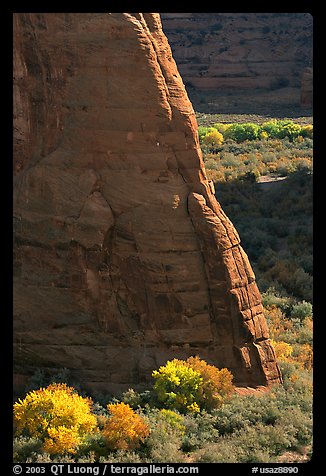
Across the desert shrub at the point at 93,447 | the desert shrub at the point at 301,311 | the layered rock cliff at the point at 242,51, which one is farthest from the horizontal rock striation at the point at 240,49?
the desert shrub at the point at 93,447

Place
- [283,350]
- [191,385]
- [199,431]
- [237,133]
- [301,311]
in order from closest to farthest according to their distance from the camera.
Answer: [199,431] → [191,385] → [283,350] → [301,311] → [237,133]

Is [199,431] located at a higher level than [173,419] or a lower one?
lower

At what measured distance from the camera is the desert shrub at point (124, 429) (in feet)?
34.7

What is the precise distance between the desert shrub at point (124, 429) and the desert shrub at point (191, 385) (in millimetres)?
986

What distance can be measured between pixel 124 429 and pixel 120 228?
3.38 meters

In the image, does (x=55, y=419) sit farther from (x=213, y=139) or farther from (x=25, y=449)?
(x=213, y=139)

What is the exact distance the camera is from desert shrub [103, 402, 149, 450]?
1056 centimetres

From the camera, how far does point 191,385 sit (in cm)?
1177

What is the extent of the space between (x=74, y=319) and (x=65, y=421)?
216 cm

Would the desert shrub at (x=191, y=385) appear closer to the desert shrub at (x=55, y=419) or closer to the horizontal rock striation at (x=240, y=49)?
the desert shrub at (x=55, y=419)

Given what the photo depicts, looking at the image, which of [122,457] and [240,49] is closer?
[122,457]

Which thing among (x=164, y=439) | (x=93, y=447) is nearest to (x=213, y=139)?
(x=164, y=439)

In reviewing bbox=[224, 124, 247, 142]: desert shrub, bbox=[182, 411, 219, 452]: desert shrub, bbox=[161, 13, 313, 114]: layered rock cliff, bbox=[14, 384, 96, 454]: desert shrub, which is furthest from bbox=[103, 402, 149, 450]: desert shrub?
bbox=[161, 13, 313, 114]: layered rock cliff

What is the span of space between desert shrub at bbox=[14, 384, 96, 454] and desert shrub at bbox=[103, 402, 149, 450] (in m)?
0.39
